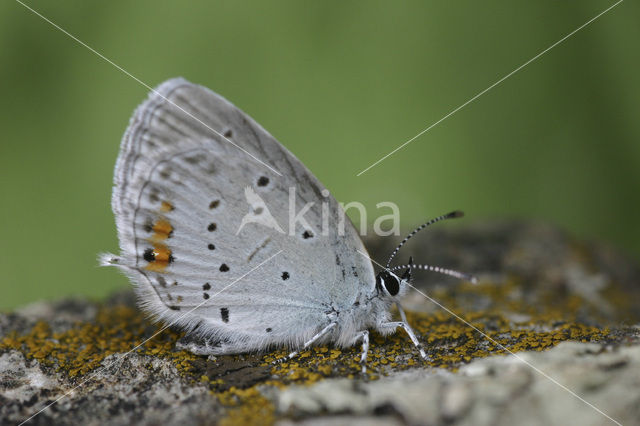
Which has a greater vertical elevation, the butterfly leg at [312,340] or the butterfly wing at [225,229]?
the butterfly wing at [225,229]

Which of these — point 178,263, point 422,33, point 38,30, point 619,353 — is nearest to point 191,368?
point 178,263

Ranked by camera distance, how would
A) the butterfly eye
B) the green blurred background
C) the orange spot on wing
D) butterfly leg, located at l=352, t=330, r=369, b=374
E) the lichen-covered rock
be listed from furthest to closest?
the green blurred background, the butterfly eye, the orange spot on wing, butterfly leg, located at l=352, t=330, r=369, b=374, the lichen-covered rock

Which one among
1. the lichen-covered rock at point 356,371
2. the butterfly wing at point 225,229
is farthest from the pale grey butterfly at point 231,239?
the lichen-covered rock at point 356,371

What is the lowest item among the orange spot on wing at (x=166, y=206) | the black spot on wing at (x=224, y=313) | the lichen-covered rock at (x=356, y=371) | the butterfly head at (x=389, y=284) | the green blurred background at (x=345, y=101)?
the lichen-covered rock at (x=356, y=371)

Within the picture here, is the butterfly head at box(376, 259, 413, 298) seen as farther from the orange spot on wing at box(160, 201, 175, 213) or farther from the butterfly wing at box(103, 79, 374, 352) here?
the orange spot on wing at box(160, 201, 175, 213)

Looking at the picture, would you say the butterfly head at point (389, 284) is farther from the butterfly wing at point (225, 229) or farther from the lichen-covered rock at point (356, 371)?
the lichen-covered rock at point (356, 371)

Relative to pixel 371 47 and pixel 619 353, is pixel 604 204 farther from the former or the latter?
pixel 619 353

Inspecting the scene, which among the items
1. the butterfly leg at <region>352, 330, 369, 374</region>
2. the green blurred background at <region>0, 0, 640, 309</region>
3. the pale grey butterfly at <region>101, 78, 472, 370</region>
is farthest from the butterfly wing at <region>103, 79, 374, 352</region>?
the green blurred background at <region>0, 0, 640, 309</region>

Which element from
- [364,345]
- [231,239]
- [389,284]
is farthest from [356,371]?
[231,239]
